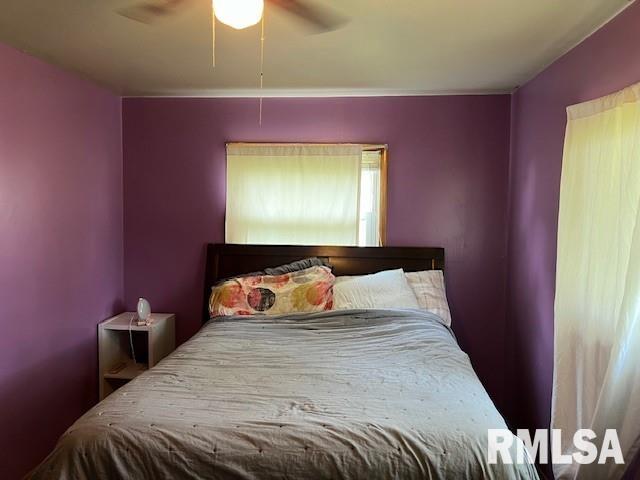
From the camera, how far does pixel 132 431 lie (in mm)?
1697

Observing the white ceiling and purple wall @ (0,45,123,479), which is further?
purple wall @ (0,45,123,479)

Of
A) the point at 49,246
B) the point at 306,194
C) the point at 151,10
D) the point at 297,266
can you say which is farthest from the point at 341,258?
the point at 151,10

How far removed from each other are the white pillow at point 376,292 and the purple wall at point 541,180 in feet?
2.27

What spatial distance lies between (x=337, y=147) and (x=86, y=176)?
1.63 m

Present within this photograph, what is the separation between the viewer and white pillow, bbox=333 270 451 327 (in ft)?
10.6

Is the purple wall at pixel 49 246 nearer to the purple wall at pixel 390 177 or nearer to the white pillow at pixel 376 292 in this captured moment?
the purple wall at pixel 390 177

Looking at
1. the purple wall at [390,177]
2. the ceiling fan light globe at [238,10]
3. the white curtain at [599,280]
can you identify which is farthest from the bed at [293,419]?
the ceiling fan light globe at [238,10]

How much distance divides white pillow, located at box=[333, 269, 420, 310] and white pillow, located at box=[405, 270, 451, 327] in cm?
6

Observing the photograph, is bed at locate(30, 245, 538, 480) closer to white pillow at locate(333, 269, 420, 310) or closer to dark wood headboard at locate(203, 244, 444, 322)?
white pillow at locate(333, 269, 420, 310)

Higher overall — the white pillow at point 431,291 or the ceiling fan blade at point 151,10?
the ceiling fan blade at point 151,10

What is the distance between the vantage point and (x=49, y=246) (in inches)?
113

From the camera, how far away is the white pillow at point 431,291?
3.23 meters

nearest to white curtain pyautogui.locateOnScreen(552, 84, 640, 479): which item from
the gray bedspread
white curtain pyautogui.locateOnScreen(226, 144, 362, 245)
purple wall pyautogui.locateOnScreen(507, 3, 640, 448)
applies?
purple wall pyautogui.locateOnScreen(507, 3, 640, 448)

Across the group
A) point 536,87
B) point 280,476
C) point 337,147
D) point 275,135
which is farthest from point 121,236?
point 536,87
